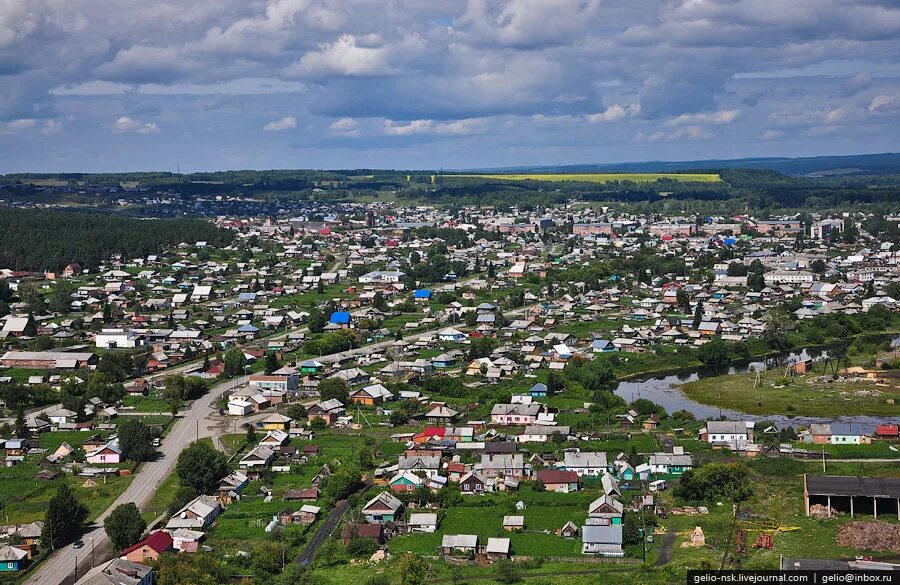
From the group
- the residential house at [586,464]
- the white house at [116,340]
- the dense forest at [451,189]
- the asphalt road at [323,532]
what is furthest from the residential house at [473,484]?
the dense forest at [451,189]

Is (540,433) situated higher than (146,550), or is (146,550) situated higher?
(146,550)

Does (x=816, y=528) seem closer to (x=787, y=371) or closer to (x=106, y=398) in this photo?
(x=787, y=371)

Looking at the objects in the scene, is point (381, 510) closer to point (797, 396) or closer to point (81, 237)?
point (797, 396)

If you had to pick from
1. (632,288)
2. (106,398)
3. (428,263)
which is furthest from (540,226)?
(106,398)

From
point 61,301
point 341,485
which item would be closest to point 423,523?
point 341,485

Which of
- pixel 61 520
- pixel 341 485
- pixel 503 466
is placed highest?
pixel 61 520

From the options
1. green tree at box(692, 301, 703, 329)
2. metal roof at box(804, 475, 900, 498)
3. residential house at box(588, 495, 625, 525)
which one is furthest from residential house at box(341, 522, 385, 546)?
green tree at box(692, 301, 703, 329)

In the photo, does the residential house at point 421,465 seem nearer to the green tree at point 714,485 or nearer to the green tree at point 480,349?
the green tree at point 714,485
